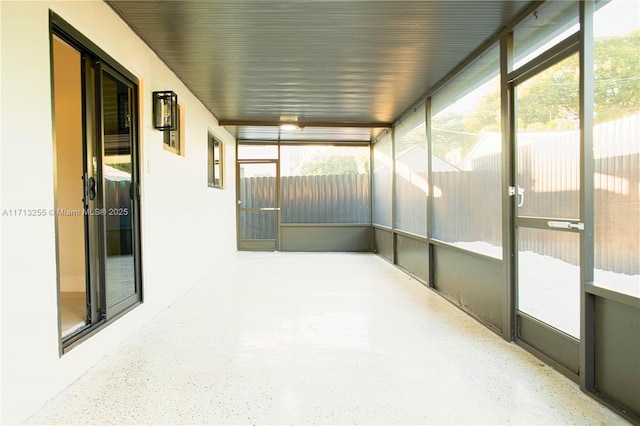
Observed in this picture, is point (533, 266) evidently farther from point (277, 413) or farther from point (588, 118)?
point (277, 413)

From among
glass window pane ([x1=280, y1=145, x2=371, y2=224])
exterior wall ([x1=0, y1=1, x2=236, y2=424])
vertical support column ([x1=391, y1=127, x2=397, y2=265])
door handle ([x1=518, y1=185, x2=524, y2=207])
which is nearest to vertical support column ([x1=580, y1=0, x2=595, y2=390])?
door handle ([x1=518, y1=185, x2=524, y2=207])

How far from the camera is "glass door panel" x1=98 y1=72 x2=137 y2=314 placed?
2.69 meters

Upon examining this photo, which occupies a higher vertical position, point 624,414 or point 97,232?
point 97,232

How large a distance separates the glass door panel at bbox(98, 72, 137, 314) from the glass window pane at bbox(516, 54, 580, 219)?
310 centimetres

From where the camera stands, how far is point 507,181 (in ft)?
8.99

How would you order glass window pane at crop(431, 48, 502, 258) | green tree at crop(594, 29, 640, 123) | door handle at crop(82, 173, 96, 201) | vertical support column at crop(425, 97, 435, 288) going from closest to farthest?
green tree at crop(594, 29, 640, 123) < door handle at crop(82, 173, 96, 201) < glass window pane at crop(431, 48, 502, 258) < vertical support column at crop(425, 97, 435, 288)

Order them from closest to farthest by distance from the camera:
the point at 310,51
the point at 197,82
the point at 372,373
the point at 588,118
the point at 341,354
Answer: the point at 588,118 < the point at 372,373 < the point at 341,354 < the point at 310,51 < the point at 197,82

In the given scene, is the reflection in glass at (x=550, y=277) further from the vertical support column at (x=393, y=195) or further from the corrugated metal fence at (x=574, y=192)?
the vertical support column at (x=393, y=195)

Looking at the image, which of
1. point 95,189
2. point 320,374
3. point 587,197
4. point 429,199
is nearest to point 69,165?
point 95,189

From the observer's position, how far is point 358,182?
804 centimetres

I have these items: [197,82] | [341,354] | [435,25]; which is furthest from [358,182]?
[341,354]

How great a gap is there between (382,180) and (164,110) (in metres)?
4.59

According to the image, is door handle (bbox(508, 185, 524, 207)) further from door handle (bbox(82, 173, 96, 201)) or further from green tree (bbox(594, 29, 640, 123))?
door handle (bbox(82, 173, 96, 201))

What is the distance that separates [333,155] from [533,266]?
607 centimetres
